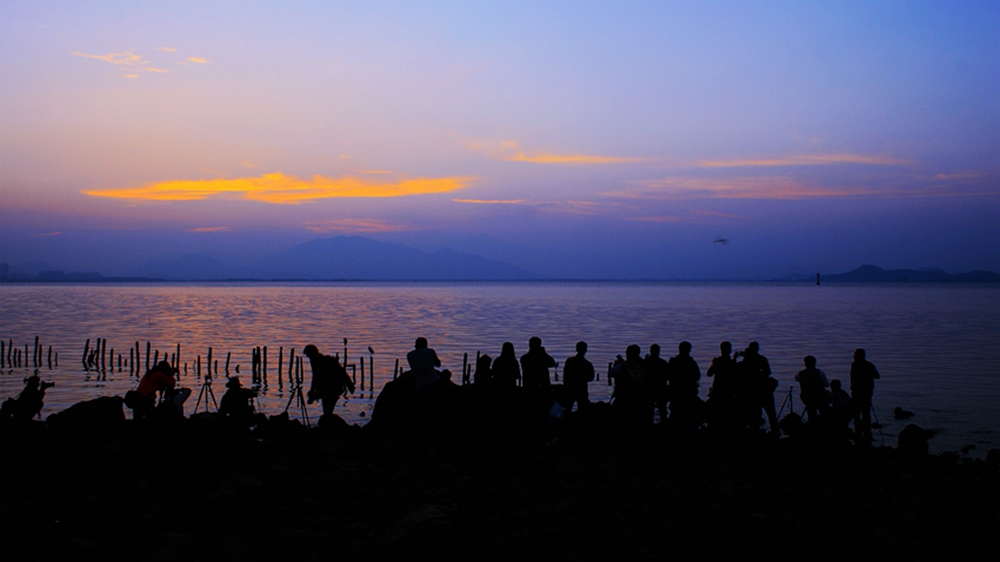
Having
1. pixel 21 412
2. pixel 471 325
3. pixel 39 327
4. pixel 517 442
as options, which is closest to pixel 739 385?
pixel 517 442

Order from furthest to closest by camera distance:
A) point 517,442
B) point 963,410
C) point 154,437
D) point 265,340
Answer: point 265,340 → point 963,410 → point 517,442 → point 154,437

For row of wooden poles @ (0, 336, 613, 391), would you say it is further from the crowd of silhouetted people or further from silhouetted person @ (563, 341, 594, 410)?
silhouetted person @ (563, 341, 594, 410)

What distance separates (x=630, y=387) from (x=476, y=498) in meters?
5.15

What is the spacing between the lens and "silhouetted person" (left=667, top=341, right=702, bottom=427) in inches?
557

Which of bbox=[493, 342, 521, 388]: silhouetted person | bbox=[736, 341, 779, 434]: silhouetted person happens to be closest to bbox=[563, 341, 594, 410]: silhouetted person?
bbox=[493, 342, 521, 388]: silhouetted person

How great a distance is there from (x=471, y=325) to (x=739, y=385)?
141 feet

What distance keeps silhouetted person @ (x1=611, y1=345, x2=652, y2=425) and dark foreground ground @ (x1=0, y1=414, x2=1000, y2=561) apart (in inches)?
21.9

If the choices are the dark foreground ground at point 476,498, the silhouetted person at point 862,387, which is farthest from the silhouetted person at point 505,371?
the silhouetted person at point 862,387

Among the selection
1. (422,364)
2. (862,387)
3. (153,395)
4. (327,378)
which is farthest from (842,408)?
(153,395)

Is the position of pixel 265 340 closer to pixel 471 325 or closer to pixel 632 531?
pixel 471 325

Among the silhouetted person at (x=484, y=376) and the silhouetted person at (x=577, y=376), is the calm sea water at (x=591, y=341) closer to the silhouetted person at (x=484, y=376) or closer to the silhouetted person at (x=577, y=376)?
the silhouetted person at (x=484, y=376)

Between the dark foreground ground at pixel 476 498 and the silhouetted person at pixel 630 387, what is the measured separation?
56 cm

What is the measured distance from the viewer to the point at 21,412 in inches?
631

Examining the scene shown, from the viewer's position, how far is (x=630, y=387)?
1423 cm
